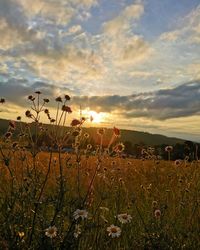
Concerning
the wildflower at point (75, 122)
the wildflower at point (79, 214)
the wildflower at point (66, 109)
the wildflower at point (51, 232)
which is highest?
the wildflower at point (66, 109)

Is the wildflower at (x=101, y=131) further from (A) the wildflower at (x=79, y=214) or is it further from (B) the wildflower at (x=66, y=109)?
(A) the wildflower at (x=79, y=214)

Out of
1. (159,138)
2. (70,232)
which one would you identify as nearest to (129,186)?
(70,232)

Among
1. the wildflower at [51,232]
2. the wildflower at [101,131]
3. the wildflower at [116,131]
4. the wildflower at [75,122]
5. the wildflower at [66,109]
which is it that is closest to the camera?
the wildflower at [51,232]

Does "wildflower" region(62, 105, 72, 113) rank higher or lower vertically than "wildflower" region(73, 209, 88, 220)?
higher

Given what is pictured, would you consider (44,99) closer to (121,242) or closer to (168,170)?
(121,242)

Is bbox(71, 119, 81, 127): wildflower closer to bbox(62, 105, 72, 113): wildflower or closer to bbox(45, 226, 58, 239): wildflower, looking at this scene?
bbox(62, 105, 72, 113): wildflower

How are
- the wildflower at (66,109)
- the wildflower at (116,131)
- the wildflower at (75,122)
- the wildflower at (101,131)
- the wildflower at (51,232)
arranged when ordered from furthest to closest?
the wildflower at (101,131) < the wildflower at (66,109) < the wildflower at (75,122) < the wildflower at (116,131) < the wildflower at (51,232)

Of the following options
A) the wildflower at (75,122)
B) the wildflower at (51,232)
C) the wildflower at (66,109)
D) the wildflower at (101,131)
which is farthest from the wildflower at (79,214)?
the wildflower at (101,131)

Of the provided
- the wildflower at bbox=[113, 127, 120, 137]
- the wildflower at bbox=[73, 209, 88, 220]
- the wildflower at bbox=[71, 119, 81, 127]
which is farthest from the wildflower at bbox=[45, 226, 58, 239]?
the wildflower at bbox=[71, 119, 81, 127]

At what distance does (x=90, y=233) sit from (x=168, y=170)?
22.2ft

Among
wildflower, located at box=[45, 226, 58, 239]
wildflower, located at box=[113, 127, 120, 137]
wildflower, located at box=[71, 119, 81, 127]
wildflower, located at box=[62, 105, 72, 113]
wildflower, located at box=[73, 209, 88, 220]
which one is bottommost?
wildflower, located at box=[45, 226, 58, 239]

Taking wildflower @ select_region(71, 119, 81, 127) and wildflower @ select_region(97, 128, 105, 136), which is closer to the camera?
wildflower @ select_region(71, 119, 81, 127)

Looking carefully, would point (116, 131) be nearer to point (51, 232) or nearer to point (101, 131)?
point (101, 131)

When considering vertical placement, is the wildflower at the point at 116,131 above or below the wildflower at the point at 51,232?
above
